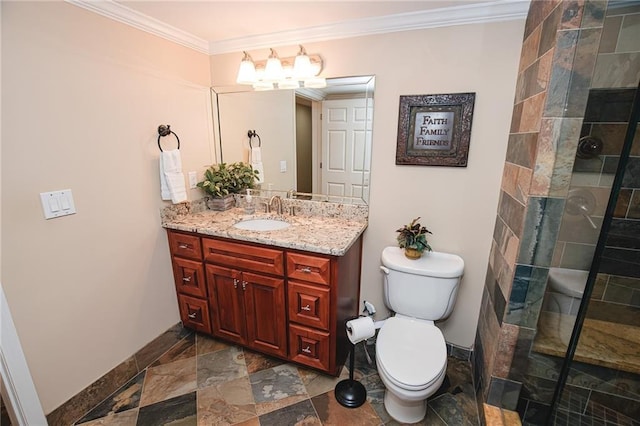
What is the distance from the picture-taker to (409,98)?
171 cm

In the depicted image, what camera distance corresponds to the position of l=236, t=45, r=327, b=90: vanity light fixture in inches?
71.9

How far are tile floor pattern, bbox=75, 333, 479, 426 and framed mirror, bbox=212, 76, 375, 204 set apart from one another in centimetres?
121

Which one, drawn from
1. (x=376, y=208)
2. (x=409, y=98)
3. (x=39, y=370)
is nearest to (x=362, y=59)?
(x=409, y=98)

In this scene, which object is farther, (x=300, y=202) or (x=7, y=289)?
(x=300, y=202)

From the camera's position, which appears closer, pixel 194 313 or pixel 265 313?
pixel 265 313

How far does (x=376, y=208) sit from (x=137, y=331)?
5.74 ft

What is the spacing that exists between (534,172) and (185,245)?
196cm

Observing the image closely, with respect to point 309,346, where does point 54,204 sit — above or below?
above

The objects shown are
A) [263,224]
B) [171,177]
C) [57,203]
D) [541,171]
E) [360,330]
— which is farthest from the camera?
[263,224]

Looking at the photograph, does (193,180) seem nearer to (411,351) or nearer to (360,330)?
(360,330)

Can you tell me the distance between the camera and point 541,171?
1146mm

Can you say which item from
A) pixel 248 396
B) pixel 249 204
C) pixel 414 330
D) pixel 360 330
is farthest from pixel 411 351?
pixel 249 204

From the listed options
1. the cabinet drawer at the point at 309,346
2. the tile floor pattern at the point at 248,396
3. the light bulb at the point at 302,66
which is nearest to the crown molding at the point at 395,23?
the light bulb at the point at 302,66

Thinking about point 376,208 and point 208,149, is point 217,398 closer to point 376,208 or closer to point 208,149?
point 376,208
